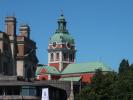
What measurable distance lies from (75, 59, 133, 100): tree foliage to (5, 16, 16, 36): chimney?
3243cm

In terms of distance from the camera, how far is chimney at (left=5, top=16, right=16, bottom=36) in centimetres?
14888

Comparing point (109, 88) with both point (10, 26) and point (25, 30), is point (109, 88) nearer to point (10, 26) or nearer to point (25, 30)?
point (10, 26)

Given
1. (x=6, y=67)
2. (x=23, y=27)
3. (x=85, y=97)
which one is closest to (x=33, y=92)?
(x=85, y=97)

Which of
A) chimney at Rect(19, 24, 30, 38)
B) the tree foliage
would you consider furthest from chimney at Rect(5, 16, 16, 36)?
the tree foliage

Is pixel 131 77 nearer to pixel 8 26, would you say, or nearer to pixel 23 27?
pixel 8 26

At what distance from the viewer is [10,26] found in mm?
148625

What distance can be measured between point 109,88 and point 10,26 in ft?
129

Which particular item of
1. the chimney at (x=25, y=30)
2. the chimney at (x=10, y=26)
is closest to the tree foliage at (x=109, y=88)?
the chimney at (x=10, y=26)

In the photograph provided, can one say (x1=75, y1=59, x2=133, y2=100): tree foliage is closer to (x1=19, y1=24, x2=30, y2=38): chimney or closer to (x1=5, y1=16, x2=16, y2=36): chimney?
(x1=5, y1=16, x2=16, y2=36): chimney

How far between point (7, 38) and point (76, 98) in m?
34.7

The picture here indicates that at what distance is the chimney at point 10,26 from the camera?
14888 centimetres

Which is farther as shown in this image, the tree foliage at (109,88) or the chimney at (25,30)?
the chimney at (25,30)

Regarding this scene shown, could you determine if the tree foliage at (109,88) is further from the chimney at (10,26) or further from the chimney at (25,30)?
the chimney at (25,30)

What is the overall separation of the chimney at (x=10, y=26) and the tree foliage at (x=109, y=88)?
32429 mm
